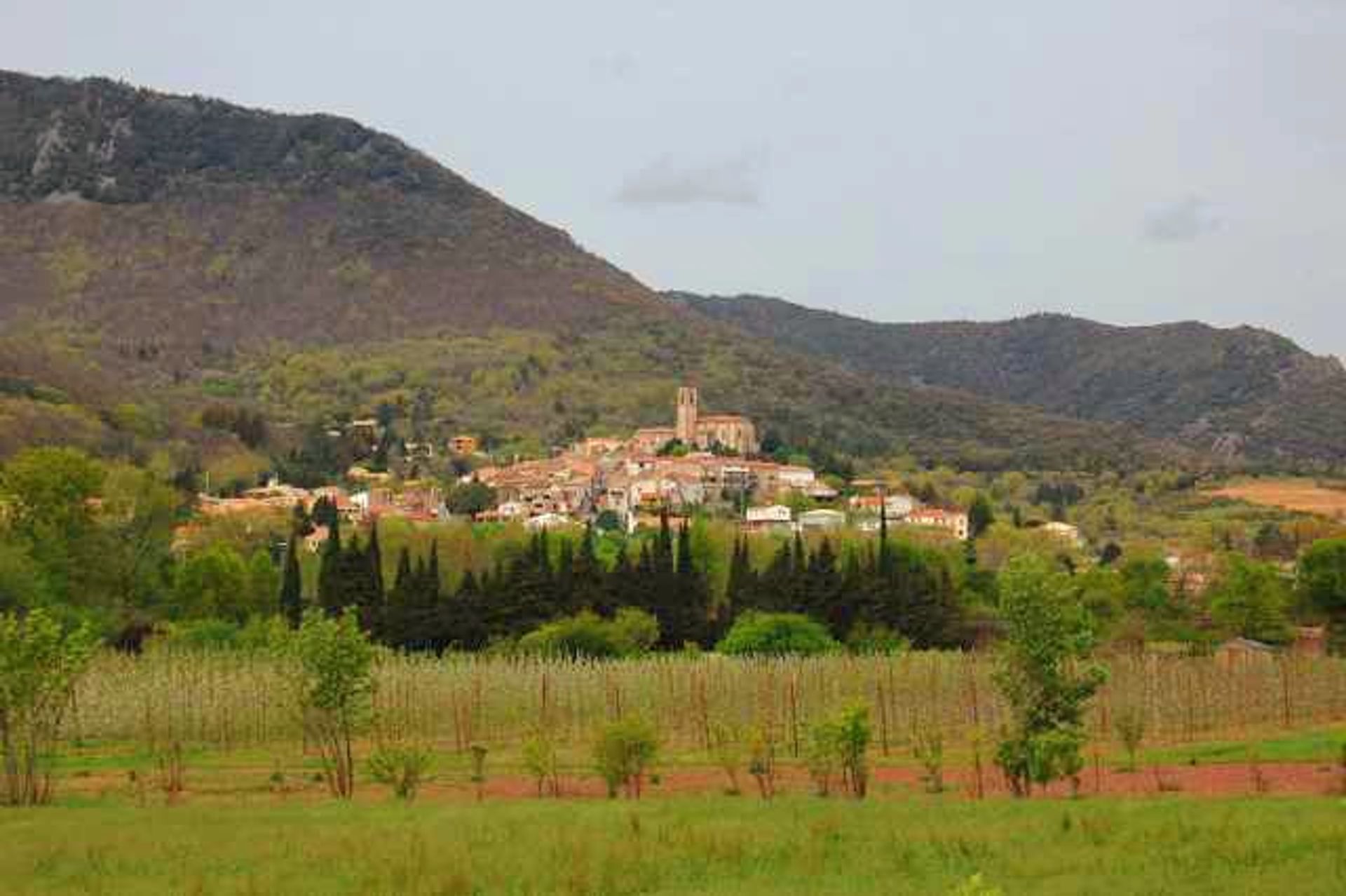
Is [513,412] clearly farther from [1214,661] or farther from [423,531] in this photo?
[1214,661]

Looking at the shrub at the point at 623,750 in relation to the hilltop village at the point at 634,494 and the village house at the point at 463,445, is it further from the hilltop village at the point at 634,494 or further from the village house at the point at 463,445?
the village house at the point at 463,445

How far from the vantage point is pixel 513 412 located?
521 ft

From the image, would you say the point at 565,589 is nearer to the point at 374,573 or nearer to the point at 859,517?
the point at 374,573

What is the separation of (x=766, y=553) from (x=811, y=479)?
4271 cm

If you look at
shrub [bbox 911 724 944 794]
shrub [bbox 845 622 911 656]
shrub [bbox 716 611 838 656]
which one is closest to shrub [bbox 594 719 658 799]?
shrub [bbox 911 724 944 794]

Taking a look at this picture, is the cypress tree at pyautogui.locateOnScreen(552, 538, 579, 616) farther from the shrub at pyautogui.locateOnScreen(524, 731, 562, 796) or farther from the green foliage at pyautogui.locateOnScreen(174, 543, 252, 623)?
the shrub at pyautogui.locateOnScreen(524, 731, 562, 796)

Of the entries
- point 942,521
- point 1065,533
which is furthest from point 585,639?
point 1065,533

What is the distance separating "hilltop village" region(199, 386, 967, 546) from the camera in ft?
325

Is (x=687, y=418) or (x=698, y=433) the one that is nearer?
(x=698, y=433)

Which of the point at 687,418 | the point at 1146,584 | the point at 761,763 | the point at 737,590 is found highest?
the point at 687,418

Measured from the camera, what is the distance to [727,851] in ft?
58.7

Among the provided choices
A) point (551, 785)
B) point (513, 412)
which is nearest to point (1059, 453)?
point (513, 412)

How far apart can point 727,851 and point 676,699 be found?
23055 mm

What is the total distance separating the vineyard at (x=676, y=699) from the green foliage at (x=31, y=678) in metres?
10.5
